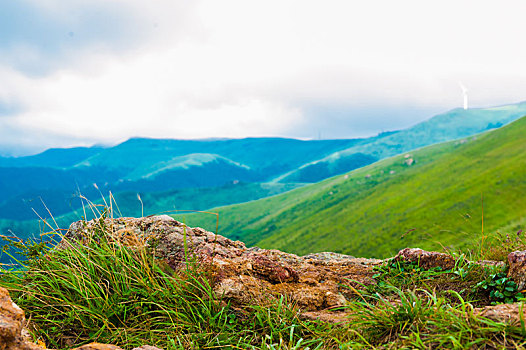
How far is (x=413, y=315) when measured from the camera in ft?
14.6

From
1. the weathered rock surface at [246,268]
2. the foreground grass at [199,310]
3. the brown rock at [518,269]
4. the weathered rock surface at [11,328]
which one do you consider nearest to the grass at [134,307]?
the foreground grass at [199,310]

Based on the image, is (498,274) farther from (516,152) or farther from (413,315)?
(516,152)

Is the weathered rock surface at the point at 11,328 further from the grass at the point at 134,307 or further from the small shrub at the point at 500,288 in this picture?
the small shrub at the point at 500,288

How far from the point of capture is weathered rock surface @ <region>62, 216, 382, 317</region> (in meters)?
5.84

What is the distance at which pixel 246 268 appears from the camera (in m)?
6.45

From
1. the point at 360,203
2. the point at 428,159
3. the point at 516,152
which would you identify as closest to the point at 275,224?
the point at 360,203

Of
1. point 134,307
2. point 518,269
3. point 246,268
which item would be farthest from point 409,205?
point 134,307

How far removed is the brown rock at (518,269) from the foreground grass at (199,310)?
198mm

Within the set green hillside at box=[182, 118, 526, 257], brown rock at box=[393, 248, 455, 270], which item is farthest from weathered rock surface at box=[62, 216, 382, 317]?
green hillside at box=[182, 118, 526, 257]

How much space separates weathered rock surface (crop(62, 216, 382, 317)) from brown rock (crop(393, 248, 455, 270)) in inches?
36.7

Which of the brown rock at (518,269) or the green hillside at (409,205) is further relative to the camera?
the green hillside at (409,205)

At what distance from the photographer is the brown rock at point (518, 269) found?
509 centimetres

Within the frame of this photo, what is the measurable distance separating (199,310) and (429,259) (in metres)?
4.74

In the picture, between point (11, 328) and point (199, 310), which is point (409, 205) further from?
point (11, 328)
